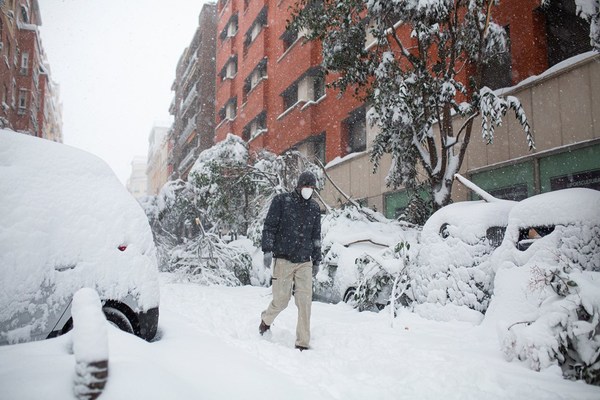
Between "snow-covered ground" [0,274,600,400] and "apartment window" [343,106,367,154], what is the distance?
10.1 m

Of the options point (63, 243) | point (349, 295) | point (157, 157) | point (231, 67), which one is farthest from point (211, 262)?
point (157, 157)

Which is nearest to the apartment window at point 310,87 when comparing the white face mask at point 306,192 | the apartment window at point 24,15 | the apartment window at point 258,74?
the apartment window at point 258,74

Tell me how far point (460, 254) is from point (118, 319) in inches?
154

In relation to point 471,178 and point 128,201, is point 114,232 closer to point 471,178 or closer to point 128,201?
point 128,201

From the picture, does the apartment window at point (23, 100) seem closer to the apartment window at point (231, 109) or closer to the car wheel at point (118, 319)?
the apartment window at point (231, 109)

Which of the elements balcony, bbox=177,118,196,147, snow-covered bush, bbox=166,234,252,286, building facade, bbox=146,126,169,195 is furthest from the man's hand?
building facade, bbox=146,126,169,195

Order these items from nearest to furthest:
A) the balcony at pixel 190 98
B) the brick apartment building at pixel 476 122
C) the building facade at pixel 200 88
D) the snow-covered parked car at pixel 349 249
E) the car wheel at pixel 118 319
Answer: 1. the car wheel at pixel 118 319
2. the snow-covered parked car at pixel 349 249
3. the brick apartment building at pixel 476 122
4. the building facade at pixel 200 88
5. the balcony at pixel 190 98

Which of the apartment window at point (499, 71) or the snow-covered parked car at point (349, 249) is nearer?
the snow-covered parked car at point (349, 249)

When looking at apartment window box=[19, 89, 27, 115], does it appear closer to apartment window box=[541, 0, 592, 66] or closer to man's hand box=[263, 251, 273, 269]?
apartment window box=[541, 0, 592, 66]

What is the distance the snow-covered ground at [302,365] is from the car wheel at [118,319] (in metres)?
0.27

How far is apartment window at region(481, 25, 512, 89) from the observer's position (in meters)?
9.64

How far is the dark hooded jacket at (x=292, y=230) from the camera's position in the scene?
4.51 metres

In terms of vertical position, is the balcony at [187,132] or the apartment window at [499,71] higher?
the balcony at [187,132]

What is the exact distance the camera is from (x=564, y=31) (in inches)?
343
